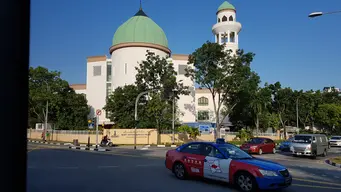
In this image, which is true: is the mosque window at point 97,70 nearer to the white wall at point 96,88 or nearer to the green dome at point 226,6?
the white wall at point 96,88

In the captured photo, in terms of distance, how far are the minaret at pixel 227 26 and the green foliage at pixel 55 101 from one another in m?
29.5

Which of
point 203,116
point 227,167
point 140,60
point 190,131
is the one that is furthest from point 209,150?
point 203,116

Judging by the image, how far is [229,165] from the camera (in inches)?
371

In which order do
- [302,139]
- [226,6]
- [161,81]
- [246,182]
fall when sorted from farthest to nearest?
1. [226,6]
2. [161,81]
3. [302,139]
4. [246,182]

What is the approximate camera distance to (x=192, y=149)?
1095 centimetres

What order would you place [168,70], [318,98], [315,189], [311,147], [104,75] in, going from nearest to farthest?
[315,189] → [311,147] → [168,70] → [104,75] → [318,98]

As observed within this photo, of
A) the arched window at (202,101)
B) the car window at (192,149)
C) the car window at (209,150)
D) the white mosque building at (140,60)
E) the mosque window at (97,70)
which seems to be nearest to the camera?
the car window at (209,150)

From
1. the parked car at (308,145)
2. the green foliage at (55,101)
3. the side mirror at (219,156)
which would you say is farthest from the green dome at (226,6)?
the side mirror at (219,156)

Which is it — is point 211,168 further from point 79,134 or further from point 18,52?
point 79,134

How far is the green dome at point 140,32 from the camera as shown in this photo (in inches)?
2132

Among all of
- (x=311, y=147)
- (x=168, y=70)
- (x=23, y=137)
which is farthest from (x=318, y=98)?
(x=23, y=137)

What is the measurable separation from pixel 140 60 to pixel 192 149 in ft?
147

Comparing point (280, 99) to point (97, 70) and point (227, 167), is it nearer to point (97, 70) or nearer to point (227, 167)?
point (97, 70)

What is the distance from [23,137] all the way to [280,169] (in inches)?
334
